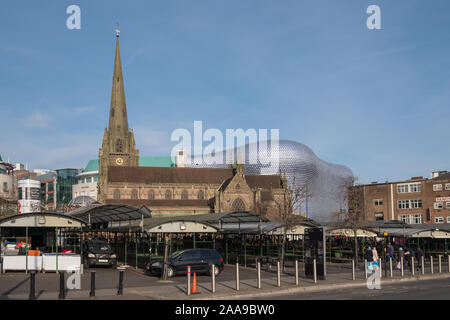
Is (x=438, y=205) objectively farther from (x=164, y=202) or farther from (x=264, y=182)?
(x=164, y=202)

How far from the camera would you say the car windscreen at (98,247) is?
31586 mm

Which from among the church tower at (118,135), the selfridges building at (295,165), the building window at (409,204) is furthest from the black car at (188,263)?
the selfridges building at (295,165)

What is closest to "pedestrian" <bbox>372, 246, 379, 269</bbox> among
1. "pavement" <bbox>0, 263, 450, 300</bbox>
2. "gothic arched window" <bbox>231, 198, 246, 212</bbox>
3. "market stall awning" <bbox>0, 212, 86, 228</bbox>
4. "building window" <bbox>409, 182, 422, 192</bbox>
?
"pavement" <bbox>0, 263, 450, 300</bbox>

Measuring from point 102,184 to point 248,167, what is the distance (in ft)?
255

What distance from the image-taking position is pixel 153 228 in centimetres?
2872

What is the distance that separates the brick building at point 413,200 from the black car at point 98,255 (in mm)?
51217

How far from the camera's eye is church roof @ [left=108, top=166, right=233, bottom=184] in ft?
347

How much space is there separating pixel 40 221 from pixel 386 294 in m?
18.3

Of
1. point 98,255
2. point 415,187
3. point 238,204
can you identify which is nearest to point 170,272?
point 98,255

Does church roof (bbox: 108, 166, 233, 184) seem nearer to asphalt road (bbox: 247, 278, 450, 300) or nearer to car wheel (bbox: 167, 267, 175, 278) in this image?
car wheel (bbox: 167, 267, 175, 278)

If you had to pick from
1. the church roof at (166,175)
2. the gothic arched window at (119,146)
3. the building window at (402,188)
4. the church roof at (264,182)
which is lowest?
the building window at (402,188)

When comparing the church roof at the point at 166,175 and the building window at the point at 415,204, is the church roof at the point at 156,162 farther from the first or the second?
the building window at the point at 415,204

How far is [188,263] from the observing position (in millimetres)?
26312
